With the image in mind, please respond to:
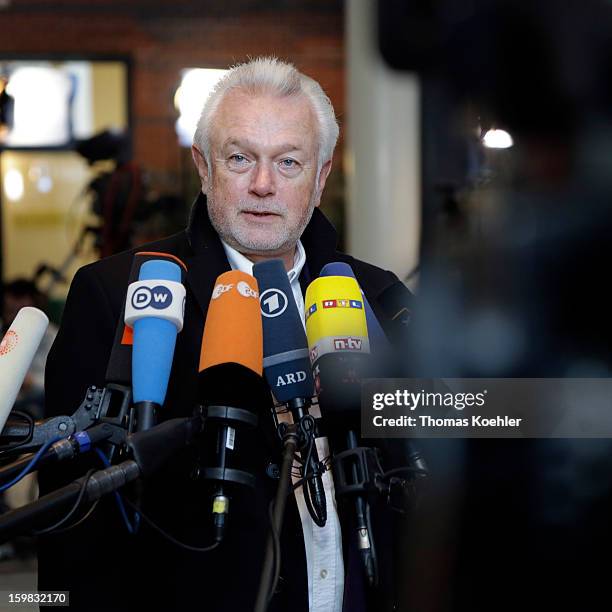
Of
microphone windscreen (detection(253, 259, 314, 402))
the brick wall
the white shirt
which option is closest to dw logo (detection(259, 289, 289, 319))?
microphone windscreen (detection(253, 259, 314, 402))

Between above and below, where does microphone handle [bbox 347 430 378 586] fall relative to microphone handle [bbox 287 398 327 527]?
below

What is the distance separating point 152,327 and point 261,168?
0.37 meters

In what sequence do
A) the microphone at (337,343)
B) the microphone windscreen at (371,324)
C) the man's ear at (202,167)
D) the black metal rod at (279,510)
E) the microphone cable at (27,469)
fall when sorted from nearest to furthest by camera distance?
1. the black metal rod at (279,510)
2. the microphone cable at (27,469)
3. the microphone at (337,343)
4. the microphone windscreen at (371,324)
5. the man's ear at (202,167)

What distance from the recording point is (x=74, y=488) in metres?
0.93

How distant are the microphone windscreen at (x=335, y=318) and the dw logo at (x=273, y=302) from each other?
0.09ft

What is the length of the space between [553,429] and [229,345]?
1.16 feet

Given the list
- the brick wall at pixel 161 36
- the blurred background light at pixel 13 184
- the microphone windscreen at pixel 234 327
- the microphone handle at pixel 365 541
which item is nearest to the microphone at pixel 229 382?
the microphone windscreen at pixel 234 327

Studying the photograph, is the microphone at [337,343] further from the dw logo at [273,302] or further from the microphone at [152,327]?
the microphone at [152,327]

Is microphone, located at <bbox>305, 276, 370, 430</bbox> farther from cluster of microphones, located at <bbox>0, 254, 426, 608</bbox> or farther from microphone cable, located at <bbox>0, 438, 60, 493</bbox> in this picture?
microphone cable, located at <bbox>0, 438, 60, 493</bbox>

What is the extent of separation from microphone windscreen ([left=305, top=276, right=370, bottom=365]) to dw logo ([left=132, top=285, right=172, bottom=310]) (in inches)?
6.4

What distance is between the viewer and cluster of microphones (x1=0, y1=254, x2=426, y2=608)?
1.05m

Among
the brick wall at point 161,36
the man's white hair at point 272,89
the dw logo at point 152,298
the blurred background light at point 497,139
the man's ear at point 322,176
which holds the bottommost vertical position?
the dw logo at point 152,298

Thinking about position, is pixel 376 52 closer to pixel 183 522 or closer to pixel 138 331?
pixel 138 331

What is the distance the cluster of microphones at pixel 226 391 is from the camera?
41.3 inches
